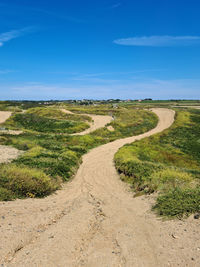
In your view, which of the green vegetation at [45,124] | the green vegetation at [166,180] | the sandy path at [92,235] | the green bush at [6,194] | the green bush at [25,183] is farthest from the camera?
the green vegetation at [45,124]

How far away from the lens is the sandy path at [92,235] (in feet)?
23.0

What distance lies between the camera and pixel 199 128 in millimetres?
65250

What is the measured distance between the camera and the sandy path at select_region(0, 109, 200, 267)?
700 centimetres

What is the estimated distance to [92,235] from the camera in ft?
28.8

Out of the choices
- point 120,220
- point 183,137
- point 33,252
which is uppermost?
point 33,252

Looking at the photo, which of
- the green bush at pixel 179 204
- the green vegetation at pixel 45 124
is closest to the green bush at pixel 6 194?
the green bush at pixel 179 204

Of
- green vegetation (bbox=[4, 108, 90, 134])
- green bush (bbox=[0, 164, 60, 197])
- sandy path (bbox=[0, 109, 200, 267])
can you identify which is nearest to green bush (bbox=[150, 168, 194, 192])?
sandy path (bbox=[0, 109, 200, 267])

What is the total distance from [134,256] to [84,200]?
259 inches

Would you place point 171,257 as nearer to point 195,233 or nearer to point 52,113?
point 195,233

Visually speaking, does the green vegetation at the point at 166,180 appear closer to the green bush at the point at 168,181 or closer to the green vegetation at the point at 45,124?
the green bush at the point at 168,181

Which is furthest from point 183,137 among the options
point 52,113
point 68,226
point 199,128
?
point 52,113

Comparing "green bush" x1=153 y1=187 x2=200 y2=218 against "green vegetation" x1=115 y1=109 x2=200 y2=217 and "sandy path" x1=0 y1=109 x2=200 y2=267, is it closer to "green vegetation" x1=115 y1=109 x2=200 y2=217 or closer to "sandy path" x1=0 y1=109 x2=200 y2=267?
"green vegetation" x1=115 y1=109 x2=200 y2=217

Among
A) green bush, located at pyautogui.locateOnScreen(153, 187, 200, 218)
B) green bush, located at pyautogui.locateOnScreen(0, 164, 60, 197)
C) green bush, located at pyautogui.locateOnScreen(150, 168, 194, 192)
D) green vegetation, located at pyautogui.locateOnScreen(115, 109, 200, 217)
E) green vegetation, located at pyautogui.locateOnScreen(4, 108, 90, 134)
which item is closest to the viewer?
green bush, located at pyautogui.locateOnScreen(153, 187, 200, 218)

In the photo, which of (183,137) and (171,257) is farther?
(183,137)
